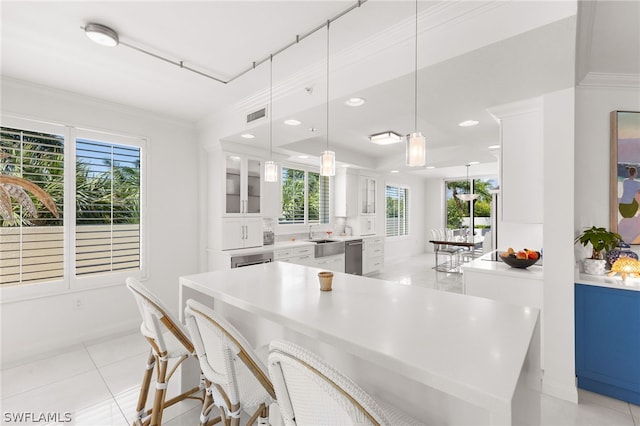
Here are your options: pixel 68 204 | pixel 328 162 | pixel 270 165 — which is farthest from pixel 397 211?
pixel 68 204

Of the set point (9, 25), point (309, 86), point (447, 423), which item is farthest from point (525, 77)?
point (9, 25)

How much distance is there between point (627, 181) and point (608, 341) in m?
1.40

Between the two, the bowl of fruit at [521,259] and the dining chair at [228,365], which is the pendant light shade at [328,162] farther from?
the bowl of fruit at [521,259]

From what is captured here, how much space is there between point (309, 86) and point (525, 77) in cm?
166

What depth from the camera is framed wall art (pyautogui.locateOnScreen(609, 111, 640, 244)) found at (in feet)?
8.64

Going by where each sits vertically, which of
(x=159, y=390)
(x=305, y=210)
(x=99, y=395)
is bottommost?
(x=99, y=395)

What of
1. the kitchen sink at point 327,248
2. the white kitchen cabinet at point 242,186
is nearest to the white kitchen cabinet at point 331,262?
the kitchen sink at point 327,248

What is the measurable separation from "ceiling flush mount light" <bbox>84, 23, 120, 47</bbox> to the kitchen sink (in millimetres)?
3914

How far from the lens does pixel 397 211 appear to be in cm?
884

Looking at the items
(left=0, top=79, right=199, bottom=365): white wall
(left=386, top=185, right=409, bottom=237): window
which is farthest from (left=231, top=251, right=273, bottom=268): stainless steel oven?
(left=386, top=185, right=409, bottom=237): window

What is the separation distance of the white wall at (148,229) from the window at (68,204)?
5.8 inches

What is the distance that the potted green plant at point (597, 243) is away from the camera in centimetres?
244

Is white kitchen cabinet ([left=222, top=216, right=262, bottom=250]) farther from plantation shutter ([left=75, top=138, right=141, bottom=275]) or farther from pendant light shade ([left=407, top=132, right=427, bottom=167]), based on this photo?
pendant light shade ([left=407, top=132, right=427, bottom=167])

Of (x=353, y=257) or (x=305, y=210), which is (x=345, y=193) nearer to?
(x=305, y=210)
